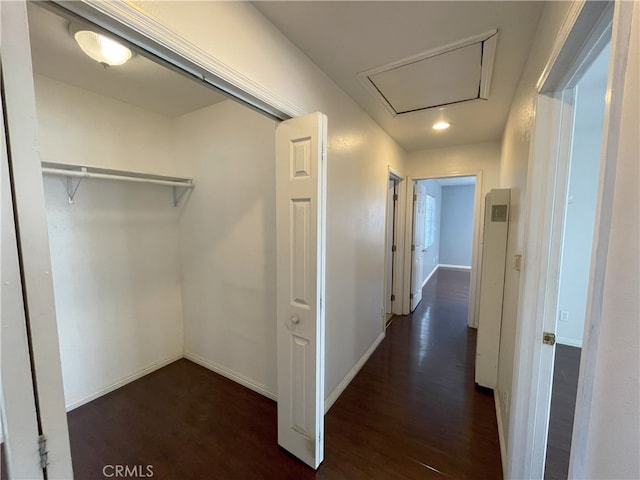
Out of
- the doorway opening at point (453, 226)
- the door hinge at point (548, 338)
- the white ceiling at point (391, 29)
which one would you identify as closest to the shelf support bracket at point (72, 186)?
the white ceiling at point (391, 29)

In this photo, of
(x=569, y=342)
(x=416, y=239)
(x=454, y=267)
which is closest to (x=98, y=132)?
(x=416, y=239)

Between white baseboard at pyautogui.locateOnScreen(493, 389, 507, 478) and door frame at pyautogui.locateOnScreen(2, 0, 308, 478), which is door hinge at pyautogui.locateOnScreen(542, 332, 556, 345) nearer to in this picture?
white baseboard at pyautogui.locateOnScreen(493, 389, 507, 478)

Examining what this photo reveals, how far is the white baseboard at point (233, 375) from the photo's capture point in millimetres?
2221

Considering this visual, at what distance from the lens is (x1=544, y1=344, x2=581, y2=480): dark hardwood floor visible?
61.0 inches

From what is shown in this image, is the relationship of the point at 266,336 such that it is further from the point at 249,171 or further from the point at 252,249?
the point at 249,171

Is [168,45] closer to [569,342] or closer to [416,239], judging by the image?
[416,239]

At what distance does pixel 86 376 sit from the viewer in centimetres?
213

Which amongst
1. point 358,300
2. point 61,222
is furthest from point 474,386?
point 61,222

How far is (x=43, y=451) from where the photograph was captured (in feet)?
1.92

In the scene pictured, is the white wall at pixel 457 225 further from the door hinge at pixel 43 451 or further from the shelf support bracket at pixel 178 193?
the door hinge at pixel 43 451

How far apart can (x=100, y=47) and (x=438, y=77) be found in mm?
2087

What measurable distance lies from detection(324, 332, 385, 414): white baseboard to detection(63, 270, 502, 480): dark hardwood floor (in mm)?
56

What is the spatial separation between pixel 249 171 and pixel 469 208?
24.6 ft

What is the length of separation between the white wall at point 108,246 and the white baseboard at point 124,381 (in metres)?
0.01
